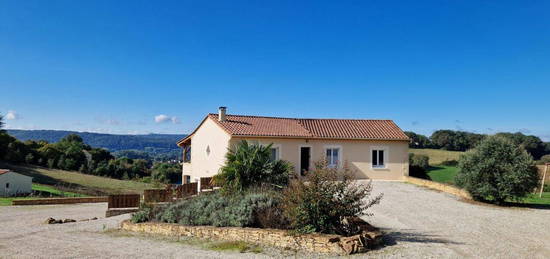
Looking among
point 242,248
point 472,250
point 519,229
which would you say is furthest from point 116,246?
point 519,229

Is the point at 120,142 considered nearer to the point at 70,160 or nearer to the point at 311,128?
the point at 70,160

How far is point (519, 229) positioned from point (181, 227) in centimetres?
937

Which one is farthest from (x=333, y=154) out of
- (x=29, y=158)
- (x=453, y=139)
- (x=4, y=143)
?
(x=4, y=143)

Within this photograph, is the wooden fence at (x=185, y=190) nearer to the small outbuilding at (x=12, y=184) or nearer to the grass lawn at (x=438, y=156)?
the small outbuilding at (x=12, y=184)

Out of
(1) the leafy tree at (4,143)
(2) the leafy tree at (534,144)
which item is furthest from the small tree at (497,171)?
(1) the leafy tree at (4,143)

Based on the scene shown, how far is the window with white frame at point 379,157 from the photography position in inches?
943

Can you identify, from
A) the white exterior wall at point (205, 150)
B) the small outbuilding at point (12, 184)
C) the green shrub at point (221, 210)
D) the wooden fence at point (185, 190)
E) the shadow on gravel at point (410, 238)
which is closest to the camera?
the shadow on gravel at point (410, 238)

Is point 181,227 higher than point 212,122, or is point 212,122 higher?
point 212,122

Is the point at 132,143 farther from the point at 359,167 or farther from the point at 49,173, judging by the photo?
the point at 359,167

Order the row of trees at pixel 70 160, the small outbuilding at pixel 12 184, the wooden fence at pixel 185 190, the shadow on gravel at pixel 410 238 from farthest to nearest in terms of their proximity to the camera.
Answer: the row of trees at pixel 70 160, the small outbuilding at pixel 12 184, the wooden fence at pixel 185 190, the shadow on gravel at pixel 410 238

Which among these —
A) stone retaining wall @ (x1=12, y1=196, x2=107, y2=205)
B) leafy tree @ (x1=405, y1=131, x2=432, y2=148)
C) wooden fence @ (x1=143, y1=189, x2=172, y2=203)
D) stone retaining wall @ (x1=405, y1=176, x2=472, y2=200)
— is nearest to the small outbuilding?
stone retaining wall @ (x1=12, y1=196, x2=107, y2=205)

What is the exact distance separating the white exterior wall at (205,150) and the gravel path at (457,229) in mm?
10529

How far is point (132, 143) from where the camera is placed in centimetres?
17725

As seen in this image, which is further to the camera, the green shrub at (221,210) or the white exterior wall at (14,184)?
the white exterior wall at (14,184)
